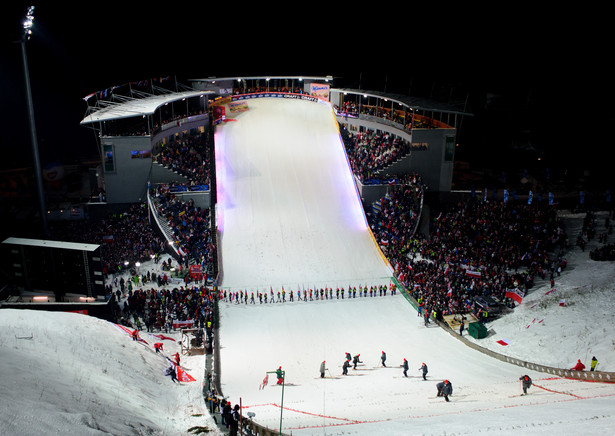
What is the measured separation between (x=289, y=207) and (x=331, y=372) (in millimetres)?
16000

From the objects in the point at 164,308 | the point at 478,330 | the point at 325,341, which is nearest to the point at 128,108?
the point at 164,308

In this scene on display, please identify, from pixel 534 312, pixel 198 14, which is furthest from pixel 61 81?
pixel 534 312

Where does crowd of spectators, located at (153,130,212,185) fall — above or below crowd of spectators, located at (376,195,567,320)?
above

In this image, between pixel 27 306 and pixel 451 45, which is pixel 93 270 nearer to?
pixel 27 306

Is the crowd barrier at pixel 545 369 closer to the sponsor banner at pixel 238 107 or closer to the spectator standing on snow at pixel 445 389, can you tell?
the spectator standing on snow at pixel 445 389

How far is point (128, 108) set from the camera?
122ft

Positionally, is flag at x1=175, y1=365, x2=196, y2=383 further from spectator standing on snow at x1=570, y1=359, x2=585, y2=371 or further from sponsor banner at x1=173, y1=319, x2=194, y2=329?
spectator standing on snow at x1=570, y1=359, x2=585, y2=371

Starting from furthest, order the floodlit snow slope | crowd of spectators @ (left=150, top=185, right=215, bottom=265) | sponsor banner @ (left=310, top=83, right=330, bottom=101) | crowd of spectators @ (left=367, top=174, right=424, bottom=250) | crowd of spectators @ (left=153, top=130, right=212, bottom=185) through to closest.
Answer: sponsor banner @ (left=310, top=83, right=330, bottom=101), crowd of spectators @ (left=153, top=130, right=212, bottom=185), crowd of spectators @ (left=367, top=174, right=424, bottom=250), crowd of spectators @ (left=150, top=185, right=215, bottom=265), the floodlit snow slope

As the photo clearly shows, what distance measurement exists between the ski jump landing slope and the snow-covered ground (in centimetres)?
274

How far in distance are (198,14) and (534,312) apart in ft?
170

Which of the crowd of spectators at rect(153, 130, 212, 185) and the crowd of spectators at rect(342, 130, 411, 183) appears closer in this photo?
the crowd of spectators at rect(153, 130, 212, 185)

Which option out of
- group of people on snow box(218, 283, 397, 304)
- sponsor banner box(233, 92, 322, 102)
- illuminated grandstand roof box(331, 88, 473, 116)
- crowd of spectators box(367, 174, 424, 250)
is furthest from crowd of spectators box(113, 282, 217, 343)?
sponsor banner box(233, 92, 322, 102)

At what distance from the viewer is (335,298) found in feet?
92.3

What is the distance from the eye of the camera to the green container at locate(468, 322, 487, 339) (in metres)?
23.8
